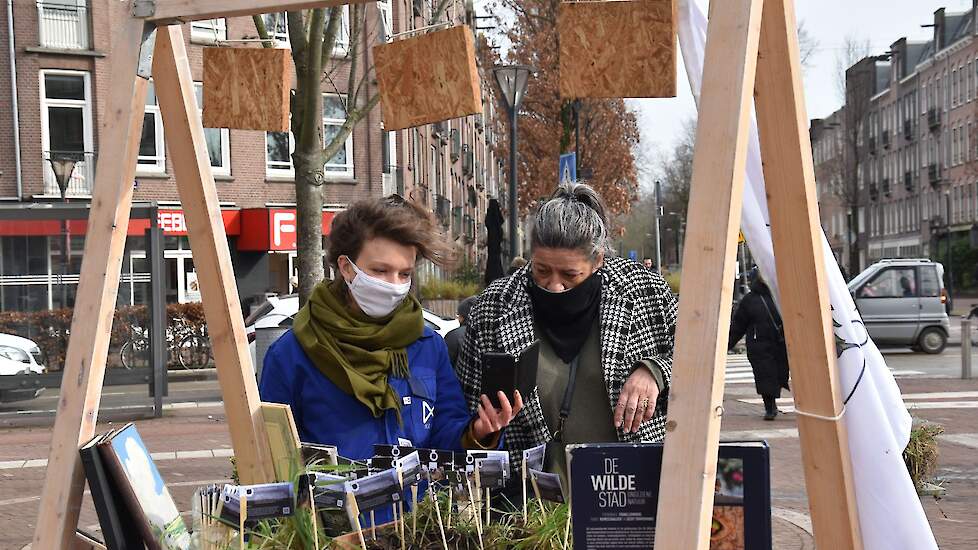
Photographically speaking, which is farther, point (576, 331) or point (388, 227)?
point (576, 331)

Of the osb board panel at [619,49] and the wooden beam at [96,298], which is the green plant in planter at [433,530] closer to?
the wooden beam at [96,298]

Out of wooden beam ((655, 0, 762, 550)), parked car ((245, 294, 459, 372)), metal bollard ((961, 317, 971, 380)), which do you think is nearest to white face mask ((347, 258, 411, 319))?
wooden beam ((655, 0, 762, 550))

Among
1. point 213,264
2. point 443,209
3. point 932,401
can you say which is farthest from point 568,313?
point 443,209

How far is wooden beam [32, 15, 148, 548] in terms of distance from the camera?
2633 millimetres

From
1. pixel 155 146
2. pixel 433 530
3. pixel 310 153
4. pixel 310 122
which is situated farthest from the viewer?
pixel 155 146

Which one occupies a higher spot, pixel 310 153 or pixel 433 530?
pixel 310 153

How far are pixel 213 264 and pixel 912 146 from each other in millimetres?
73009

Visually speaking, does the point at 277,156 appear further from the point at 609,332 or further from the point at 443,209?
the point at 609,332

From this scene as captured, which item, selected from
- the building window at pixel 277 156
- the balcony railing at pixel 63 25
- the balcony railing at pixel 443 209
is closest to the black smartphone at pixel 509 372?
the balcony railing at pixel 63 25

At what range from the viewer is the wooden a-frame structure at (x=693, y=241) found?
6.76 feet

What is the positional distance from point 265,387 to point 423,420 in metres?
0.46

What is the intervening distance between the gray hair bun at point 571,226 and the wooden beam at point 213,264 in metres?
0.88

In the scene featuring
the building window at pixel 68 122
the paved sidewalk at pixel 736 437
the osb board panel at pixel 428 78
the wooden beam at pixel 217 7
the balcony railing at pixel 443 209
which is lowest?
the paved sidewalk at pixel 736 437

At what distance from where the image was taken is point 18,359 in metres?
12.4
